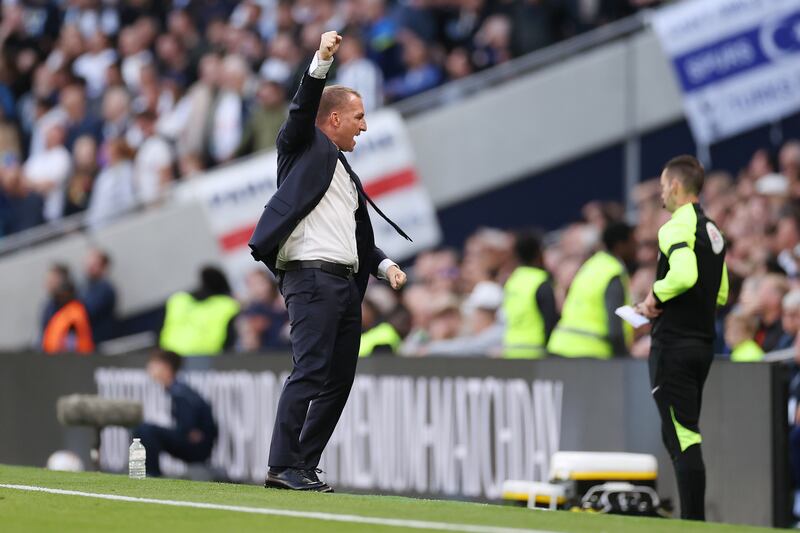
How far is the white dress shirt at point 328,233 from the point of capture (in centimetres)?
783

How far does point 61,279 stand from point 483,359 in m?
6.04

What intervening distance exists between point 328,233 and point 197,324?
6.61 meters

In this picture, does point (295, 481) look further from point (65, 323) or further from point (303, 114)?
point (65, 323)

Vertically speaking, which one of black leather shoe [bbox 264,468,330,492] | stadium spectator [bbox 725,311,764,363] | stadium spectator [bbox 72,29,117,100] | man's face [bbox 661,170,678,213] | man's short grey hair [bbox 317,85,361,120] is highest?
stadium spectator [bbox 72,29,117,100]

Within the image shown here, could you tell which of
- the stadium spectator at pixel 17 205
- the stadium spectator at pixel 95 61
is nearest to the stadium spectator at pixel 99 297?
the stadium spectator at pixel 17 205

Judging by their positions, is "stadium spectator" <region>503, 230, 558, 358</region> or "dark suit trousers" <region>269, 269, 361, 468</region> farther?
"stadium spectator" <region>503, 230, 558, 358</region>

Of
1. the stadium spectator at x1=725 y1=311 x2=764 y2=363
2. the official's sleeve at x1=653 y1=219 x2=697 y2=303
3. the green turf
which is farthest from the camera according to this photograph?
the stadium spectator at x1=725 y1=311 x2=764 y2=363

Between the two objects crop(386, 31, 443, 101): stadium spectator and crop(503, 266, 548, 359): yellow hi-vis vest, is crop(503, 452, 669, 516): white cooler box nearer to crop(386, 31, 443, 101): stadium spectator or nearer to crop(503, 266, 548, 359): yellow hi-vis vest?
crop(503, 266, 548, 359): yellow hi-vis vest

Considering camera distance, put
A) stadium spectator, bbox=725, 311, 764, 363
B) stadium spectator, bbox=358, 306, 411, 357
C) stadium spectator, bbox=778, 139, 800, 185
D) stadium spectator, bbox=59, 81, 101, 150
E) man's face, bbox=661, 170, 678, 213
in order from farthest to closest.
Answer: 1. stadium spectator, bbox=59, 81, 101, 150
2. stadium spectator, bbox=778, 139, 800, 185
3. stadium spectator, bbox=358, 306, 411, 357
4. stadium spectator, bbox=725, 311, 764, 363
5. man's face, bbox=661, 170, 678, 213

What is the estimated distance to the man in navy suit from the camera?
776cm

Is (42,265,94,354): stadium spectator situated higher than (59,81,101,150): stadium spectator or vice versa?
(59,81,101,150): stadium spectator

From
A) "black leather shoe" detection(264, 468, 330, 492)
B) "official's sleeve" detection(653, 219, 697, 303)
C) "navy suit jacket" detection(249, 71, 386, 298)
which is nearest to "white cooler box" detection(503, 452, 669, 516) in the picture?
"official's sleeve" detection(653, 219, 697, 303)

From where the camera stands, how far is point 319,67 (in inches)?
293

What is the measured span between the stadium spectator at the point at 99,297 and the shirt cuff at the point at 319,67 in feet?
32.7
